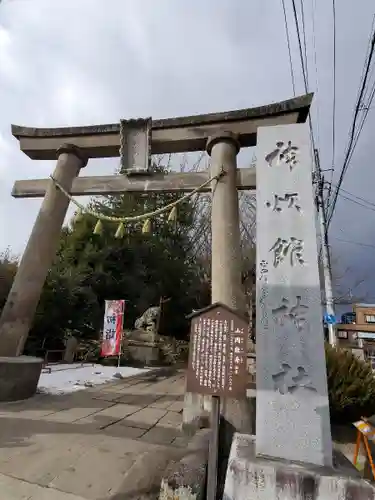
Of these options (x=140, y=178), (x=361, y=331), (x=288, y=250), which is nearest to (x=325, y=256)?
(x=361, y=331)

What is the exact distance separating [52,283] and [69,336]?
206 cm

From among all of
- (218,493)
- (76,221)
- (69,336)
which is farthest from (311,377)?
(76,221)

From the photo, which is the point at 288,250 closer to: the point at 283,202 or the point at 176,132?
the point at 283,202

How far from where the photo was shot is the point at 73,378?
23.2 feet

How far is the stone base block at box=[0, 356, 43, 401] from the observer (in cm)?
469

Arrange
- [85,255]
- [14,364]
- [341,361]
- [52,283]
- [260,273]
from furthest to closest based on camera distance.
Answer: [85,255] < [52,283] < [341,361] < [14,364] < [260,273]

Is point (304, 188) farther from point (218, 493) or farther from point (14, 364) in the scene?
point (14, 364)

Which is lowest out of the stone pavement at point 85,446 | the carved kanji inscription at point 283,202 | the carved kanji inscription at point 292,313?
the stone pavement at point 85,446

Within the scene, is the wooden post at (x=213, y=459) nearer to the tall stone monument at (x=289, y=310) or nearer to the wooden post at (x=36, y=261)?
the tall stone monument at (x=289, y=310)

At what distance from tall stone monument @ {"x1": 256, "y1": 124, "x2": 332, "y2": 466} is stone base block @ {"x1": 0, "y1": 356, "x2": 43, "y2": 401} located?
4.09m

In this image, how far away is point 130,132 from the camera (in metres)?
6.27

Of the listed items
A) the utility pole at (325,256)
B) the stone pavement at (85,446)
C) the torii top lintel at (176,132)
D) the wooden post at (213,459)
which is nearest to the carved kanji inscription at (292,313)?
the wooden post at (213,459)

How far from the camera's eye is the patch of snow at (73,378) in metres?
5.92

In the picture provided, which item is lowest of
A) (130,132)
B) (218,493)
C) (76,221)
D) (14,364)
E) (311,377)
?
(218,493)
